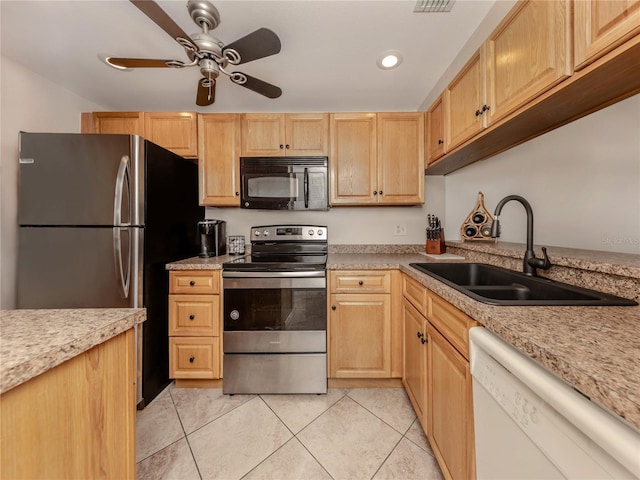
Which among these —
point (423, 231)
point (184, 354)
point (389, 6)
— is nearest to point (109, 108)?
point (184, 354)

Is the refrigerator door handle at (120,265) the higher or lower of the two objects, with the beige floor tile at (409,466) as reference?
higher

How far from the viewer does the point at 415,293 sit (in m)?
1.51

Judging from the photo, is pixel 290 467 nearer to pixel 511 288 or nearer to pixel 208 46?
pixel 511 288

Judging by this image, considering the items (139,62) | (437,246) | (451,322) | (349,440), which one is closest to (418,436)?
(349,440)

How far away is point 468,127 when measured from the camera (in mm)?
1486

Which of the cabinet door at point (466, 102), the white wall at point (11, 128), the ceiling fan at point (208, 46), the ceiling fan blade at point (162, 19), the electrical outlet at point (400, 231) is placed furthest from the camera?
the electrical outlet at point (400, 231)

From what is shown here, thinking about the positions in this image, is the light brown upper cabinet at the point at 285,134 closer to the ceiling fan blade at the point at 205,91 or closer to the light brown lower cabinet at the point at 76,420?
the ceiling fan blade at the point at 205,91

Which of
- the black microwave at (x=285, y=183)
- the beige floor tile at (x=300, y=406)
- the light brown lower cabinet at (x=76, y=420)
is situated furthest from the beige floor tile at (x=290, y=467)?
the black microwave at (x=285, y=183)

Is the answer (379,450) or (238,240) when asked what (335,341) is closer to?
(379,450)

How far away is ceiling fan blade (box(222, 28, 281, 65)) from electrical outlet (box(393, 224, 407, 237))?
1.82 meters

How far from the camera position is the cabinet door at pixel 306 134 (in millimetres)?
2207

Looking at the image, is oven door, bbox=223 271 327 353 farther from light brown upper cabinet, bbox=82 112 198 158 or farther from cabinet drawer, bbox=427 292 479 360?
light brown upper cabinet, bbox=82 112 198 158

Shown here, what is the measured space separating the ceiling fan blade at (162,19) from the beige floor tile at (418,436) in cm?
239

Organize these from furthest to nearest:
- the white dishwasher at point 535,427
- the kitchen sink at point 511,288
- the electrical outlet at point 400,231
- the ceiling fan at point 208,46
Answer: the electrical outlet at point 400,231
the ceiling fan at point 208,46
the kitchen sink at point 511,288
the white dishwasher at point 535,427
